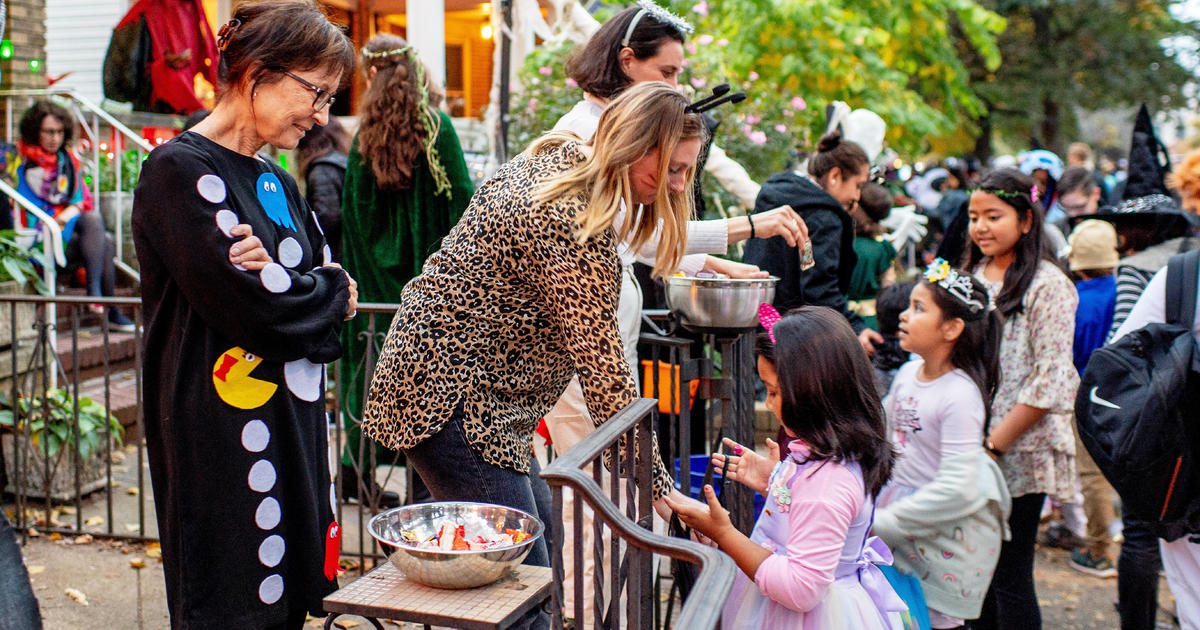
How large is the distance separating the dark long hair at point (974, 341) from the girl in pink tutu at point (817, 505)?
111 cm

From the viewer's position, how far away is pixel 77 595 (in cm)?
451

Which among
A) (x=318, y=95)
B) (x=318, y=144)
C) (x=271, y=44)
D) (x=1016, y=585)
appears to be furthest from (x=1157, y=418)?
(x=318, y=144)

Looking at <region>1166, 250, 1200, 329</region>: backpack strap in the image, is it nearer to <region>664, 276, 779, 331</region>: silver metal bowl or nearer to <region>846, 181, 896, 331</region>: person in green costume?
<region>664, 276, 779, 331</region>: silver metal bowl

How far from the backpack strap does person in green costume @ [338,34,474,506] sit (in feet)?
10.2

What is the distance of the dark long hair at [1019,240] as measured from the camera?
14.2 ft

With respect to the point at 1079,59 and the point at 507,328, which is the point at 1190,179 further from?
the point at 1079,59

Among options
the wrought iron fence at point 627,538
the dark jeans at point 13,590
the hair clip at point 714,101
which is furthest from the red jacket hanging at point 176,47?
the dark jeans at point 13,590

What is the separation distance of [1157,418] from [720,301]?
1.44m

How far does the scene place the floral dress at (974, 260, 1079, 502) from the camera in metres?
4.12

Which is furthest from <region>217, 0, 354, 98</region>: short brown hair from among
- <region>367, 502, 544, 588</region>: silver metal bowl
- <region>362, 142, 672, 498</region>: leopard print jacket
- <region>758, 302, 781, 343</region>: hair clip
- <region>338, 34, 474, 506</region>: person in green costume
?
<region>338, 34, 474, 506</region>: person in green costume

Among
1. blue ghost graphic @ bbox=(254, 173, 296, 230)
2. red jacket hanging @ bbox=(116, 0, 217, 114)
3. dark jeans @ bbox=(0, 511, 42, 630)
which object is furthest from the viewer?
red jacket hanging @ bbox=(116, 0, 217, 114)

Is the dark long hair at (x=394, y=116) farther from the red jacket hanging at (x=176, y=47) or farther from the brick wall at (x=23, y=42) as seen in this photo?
the brick wall at (x=23, y=42)

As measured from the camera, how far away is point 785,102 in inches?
394

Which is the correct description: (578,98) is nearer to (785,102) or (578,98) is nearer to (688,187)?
(785,102)
